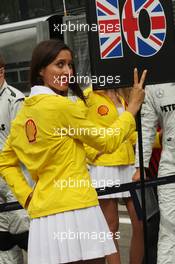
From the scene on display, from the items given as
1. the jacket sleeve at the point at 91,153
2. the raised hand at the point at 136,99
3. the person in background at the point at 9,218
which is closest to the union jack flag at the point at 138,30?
the raised hand at the point at 136,99

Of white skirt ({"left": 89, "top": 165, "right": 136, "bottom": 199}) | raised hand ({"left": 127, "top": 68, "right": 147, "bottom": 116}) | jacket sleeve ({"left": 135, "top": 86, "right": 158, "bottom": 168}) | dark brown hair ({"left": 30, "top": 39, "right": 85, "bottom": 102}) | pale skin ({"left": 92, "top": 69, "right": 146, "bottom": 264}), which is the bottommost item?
pale skin ({"left": 92, "top": 69, "right": 146, "bottom": 264})

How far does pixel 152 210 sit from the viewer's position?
4496 mm

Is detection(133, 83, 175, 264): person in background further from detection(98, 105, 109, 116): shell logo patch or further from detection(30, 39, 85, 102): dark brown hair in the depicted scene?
detection(30, 39, 85, 102): dark brown hair

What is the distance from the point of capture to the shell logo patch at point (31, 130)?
314cm

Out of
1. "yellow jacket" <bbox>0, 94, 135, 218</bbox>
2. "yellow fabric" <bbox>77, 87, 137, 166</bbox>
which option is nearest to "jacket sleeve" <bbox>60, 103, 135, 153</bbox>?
"yellow jacket" <bbox>0, 94, 135, 218</bbox>

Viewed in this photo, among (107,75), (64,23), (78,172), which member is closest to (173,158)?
(107,75)

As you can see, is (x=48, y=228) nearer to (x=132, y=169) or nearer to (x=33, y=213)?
(x=33, y=213)

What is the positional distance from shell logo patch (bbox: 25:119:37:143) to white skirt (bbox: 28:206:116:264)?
0.36 metres

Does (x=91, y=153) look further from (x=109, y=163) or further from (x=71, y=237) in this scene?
(x=71, y=237)

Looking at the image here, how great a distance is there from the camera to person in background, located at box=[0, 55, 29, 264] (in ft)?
14.8

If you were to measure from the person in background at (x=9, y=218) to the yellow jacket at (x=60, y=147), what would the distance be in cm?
132

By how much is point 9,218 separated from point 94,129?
1.63 meters

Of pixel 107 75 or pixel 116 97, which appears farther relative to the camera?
pixel 116 97

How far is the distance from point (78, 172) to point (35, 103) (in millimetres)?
374
